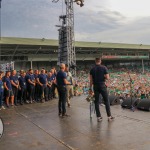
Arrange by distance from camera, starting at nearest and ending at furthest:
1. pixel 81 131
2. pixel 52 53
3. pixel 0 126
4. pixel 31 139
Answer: pixel 31 139 → pixel 81 131 → pixel 0 126 → pixel 52 53

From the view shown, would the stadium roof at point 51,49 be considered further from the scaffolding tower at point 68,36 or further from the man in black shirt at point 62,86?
the man in black shirt at point 62,86

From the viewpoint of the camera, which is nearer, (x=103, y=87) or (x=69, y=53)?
(x=103, y=87)

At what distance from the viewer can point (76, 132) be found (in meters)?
5.87

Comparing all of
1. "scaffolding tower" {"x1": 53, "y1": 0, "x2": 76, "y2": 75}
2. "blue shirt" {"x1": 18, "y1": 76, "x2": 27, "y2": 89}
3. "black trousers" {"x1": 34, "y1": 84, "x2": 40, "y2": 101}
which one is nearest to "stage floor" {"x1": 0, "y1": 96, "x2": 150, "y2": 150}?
"blue shirt" {"x1": 18, "y1": 76, "x2": 27, "y2": 89}

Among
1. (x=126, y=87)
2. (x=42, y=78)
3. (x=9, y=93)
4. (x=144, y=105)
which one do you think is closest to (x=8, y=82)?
(x=9, y=93)

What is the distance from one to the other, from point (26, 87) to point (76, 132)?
631 cm

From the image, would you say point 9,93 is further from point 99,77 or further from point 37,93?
point 99,77

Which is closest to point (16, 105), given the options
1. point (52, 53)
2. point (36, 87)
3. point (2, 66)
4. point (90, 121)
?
point (36, 87)

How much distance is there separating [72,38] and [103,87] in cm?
973

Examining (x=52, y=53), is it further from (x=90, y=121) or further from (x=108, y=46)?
(x=90, y=121)

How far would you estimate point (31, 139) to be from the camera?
5.44m

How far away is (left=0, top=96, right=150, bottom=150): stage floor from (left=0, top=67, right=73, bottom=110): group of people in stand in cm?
258

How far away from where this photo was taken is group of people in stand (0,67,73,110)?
34.6ft

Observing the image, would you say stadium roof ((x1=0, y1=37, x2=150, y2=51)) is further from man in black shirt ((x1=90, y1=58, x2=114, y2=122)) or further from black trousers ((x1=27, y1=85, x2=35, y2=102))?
man in black shirt ((x1=90, y1=58, x2=114, y2=122))
